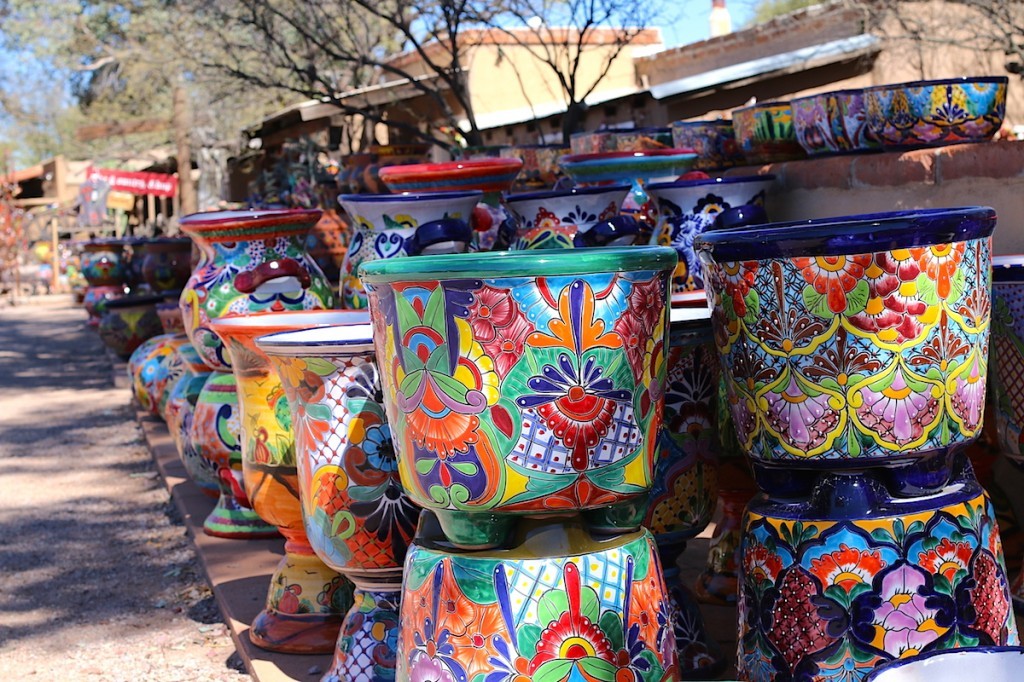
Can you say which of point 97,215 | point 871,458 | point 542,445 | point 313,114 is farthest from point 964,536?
point 97,215

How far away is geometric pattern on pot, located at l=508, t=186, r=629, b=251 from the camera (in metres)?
2.74

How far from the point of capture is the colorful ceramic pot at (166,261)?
20.4 feet

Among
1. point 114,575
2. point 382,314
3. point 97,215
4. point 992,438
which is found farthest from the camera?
point 97,215

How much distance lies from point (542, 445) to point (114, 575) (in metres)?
2.45

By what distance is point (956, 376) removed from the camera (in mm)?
1662

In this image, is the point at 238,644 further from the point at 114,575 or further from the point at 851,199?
the point at 851,199

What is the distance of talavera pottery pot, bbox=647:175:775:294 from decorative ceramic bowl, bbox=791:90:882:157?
0.13 meters

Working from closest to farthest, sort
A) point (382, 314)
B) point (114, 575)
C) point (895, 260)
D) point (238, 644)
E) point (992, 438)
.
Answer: point (895, 260) < point (382, 314) < point (992, 438) < point (238, 644) < point (114, 575)

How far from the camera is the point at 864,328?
1.61m

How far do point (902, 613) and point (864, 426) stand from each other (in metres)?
0.26

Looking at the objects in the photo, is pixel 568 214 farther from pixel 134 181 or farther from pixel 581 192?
pixel 134 181

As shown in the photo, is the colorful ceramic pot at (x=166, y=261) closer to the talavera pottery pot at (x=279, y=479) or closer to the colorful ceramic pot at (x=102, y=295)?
the colorful ceramic pot at (x=102, y=295)

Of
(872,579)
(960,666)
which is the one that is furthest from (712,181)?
(960,666)

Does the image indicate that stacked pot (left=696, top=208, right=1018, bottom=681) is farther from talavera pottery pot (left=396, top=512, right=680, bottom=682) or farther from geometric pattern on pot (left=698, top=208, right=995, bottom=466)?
talavera pottery pot (left=396, top=512, right=680, bottom=682)
